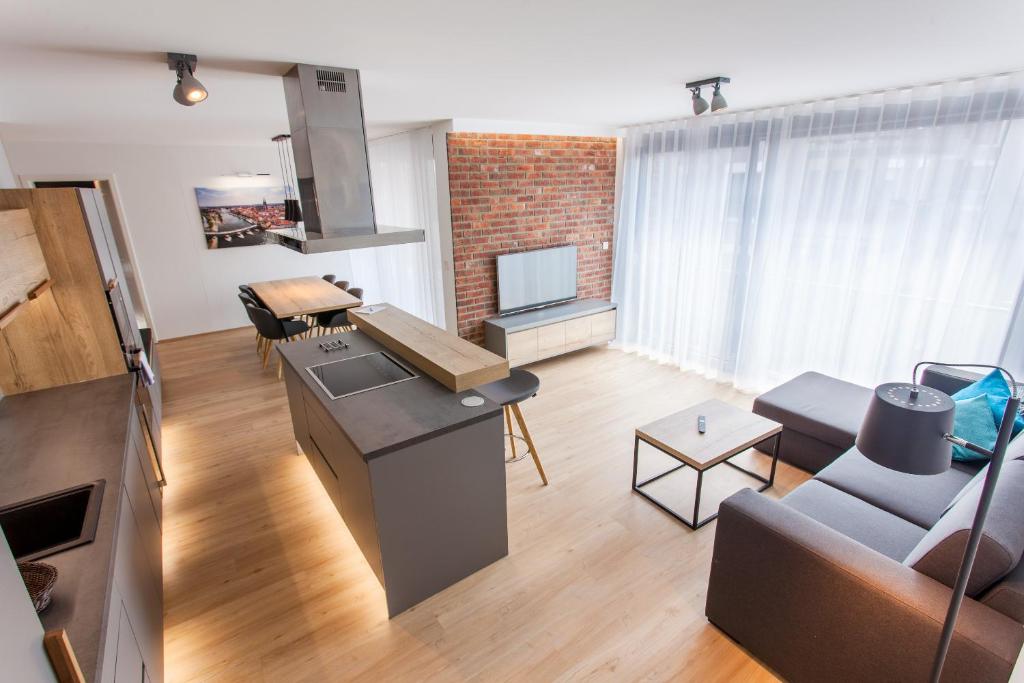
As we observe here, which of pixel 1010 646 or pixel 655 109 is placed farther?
pixel 655 109

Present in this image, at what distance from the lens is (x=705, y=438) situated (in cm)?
282

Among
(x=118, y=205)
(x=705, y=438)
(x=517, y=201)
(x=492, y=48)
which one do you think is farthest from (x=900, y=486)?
(x=118, y=205)

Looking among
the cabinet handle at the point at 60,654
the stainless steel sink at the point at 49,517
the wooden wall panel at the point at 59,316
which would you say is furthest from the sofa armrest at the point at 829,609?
the wooden wall panel at the point at 59,316

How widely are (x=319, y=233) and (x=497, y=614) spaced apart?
2.23m

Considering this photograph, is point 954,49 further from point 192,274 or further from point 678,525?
point 192,274

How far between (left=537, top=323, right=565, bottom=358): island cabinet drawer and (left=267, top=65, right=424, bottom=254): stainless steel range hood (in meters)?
2.39

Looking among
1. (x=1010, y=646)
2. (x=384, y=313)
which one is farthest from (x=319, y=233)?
(x=1010, y=646)

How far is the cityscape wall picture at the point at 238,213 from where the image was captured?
21.0 feet

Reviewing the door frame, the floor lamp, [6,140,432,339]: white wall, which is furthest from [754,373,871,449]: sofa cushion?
the door frame

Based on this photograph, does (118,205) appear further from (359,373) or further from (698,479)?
(698,479)

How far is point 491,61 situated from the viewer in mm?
2326

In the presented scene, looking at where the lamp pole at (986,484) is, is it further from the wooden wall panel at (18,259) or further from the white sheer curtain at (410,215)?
the white sheer curtain at (410,215)

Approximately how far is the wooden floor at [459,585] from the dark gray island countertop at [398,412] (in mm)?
882

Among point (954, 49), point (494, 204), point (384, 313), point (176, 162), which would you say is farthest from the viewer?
point (176, 162)
